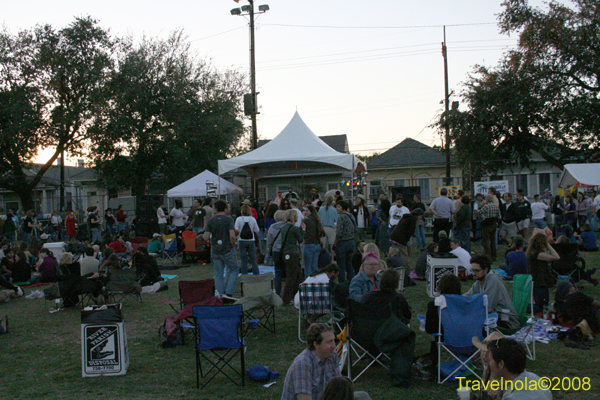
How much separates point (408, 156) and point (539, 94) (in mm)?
14855

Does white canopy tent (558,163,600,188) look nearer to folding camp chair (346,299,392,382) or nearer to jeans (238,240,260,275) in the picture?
jeans (238,240,260,275)

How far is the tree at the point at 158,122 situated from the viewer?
23891 millimetres

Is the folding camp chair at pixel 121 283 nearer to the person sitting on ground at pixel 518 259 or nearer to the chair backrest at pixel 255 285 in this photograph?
the chair backrest at pixel 255 285

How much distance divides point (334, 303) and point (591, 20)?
74.5 feet

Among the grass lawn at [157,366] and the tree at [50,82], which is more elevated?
the tree at [50,82]

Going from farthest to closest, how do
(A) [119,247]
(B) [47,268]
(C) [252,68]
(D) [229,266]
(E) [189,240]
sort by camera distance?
(C) [252,68]
(E) [189,240]
(A) [119,247]
(B) [47,268]
(D) [229,266]

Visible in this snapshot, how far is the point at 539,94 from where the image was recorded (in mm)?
A: 22406

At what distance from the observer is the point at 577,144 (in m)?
23.6

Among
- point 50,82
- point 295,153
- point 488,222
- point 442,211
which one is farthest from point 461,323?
point 50,82

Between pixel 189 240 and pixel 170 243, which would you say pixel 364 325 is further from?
pixel 170 243

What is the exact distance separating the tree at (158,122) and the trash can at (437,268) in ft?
60.9

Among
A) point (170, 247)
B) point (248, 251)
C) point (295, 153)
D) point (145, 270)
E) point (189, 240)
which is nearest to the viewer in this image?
point (248, 251)

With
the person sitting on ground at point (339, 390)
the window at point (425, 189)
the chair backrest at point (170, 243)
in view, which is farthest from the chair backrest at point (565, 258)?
the window at point (425, 189)

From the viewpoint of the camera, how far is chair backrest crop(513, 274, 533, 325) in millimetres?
5305
